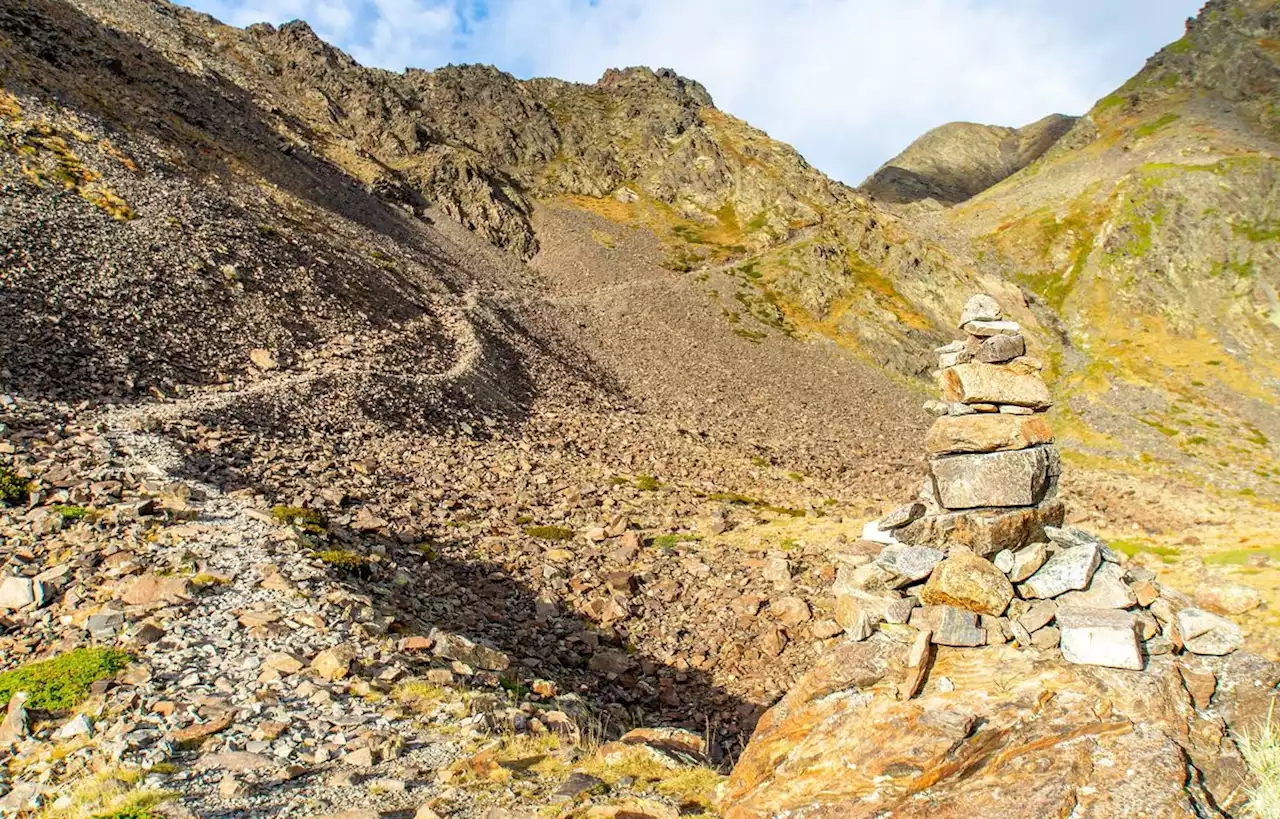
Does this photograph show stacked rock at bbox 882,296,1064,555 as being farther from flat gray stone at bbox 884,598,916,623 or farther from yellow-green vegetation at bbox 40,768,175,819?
yellow-green vegetation at bbox 40,768,175,819

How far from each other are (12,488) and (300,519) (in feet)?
24.2

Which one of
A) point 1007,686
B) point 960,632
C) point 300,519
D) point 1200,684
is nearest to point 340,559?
point 300,519

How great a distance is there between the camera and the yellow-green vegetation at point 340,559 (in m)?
19.0

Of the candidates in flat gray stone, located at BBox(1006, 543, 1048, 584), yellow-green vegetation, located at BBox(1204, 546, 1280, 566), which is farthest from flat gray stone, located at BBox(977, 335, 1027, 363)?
yellow-green vegetation, located at BBox(1204, 546, 1280, 566)

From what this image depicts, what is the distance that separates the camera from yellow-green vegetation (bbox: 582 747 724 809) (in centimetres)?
1049

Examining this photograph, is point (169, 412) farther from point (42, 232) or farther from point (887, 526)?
point (887, 526)

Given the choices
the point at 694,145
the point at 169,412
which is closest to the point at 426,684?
the point at 169,412

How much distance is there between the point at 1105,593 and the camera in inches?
420

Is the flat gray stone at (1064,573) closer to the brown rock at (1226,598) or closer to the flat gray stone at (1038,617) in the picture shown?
the flat gray stone at (1038,617)

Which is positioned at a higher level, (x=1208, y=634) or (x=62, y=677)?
(x=1208, y=634)

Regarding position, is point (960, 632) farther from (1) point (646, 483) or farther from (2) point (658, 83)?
(2) point (658, 83)

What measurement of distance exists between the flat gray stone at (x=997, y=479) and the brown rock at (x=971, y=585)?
1.49 meters

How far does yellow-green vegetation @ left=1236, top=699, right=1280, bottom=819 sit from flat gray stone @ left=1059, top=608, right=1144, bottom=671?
4.51 ft

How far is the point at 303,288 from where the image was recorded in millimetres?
47406
